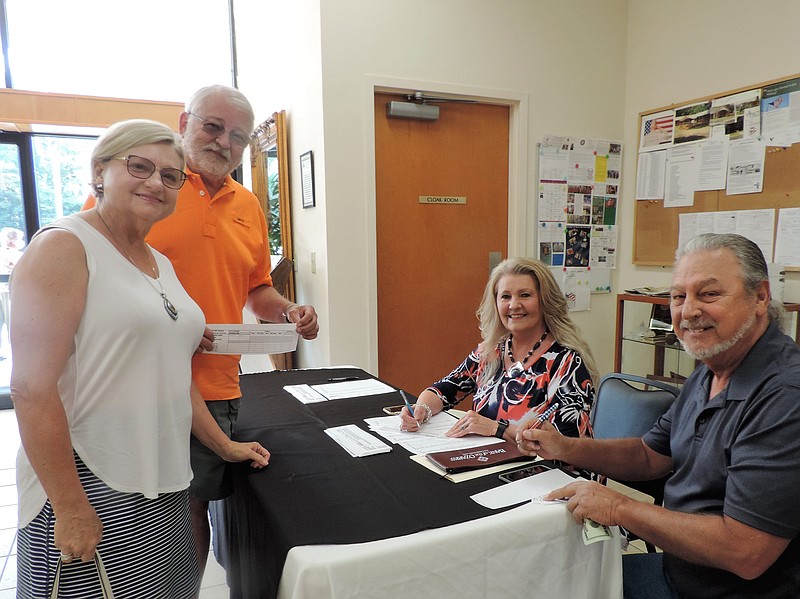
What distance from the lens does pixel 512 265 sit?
1.89m

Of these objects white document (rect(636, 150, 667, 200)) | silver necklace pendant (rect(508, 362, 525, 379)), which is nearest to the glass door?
silver necklace pendant (rect(508, 362, 525, 379))

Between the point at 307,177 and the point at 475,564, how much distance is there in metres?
2.56

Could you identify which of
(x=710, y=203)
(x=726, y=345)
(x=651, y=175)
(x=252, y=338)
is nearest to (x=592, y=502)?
(x=726, y=345)

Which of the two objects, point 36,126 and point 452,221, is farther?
point 36,126

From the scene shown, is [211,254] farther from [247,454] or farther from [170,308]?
[247,454]

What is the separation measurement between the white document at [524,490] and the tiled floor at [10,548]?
1431mm

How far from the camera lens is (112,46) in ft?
13.8

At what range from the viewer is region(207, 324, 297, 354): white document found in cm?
141

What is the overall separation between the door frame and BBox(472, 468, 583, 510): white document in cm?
190

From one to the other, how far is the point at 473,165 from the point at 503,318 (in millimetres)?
1742

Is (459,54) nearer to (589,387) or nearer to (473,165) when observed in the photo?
(473,165)

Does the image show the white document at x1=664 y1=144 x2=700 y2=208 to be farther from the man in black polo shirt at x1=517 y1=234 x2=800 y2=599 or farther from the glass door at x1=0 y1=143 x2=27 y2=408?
the glass door at x1=0 y1=143 x2=27 y2=408

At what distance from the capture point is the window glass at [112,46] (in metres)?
4.06

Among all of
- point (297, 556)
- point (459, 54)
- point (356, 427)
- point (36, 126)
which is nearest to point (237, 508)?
point (356, 427)
